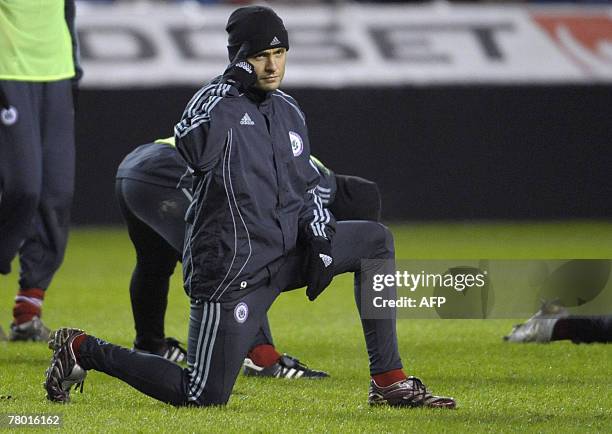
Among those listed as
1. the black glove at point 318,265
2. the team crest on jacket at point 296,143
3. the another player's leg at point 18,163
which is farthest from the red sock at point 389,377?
the another player's leg at point 18,163

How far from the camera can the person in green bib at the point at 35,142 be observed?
694cm

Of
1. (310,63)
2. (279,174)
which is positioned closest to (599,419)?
(279,174)

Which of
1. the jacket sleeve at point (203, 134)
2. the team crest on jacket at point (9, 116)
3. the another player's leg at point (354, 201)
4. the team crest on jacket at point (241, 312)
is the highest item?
the jacket sleeve at point (203, 134)

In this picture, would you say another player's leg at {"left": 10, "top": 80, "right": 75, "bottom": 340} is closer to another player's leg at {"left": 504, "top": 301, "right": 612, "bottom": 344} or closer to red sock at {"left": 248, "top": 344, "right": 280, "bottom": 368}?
red sock at {"left": 248, "top": 344, "right": 280, "bottom": 368}

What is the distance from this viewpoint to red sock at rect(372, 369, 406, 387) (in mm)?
5117

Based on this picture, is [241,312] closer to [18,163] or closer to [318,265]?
[318,265]

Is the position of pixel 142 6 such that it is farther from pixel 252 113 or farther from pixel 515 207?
pixel 252 113

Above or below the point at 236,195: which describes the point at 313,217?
below

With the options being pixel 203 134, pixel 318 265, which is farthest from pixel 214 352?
pixel 203 134

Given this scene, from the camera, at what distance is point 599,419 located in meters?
4.91

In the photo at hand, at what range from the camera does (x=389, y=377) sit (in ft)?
16.8

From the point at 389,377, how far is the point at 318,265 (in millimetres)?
515

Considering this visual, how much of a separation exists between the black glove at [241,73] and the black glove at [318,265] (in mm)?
633

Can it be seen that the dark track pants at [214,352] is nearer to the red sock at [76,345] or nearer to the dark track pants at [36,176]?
the red sock at [76,345]
